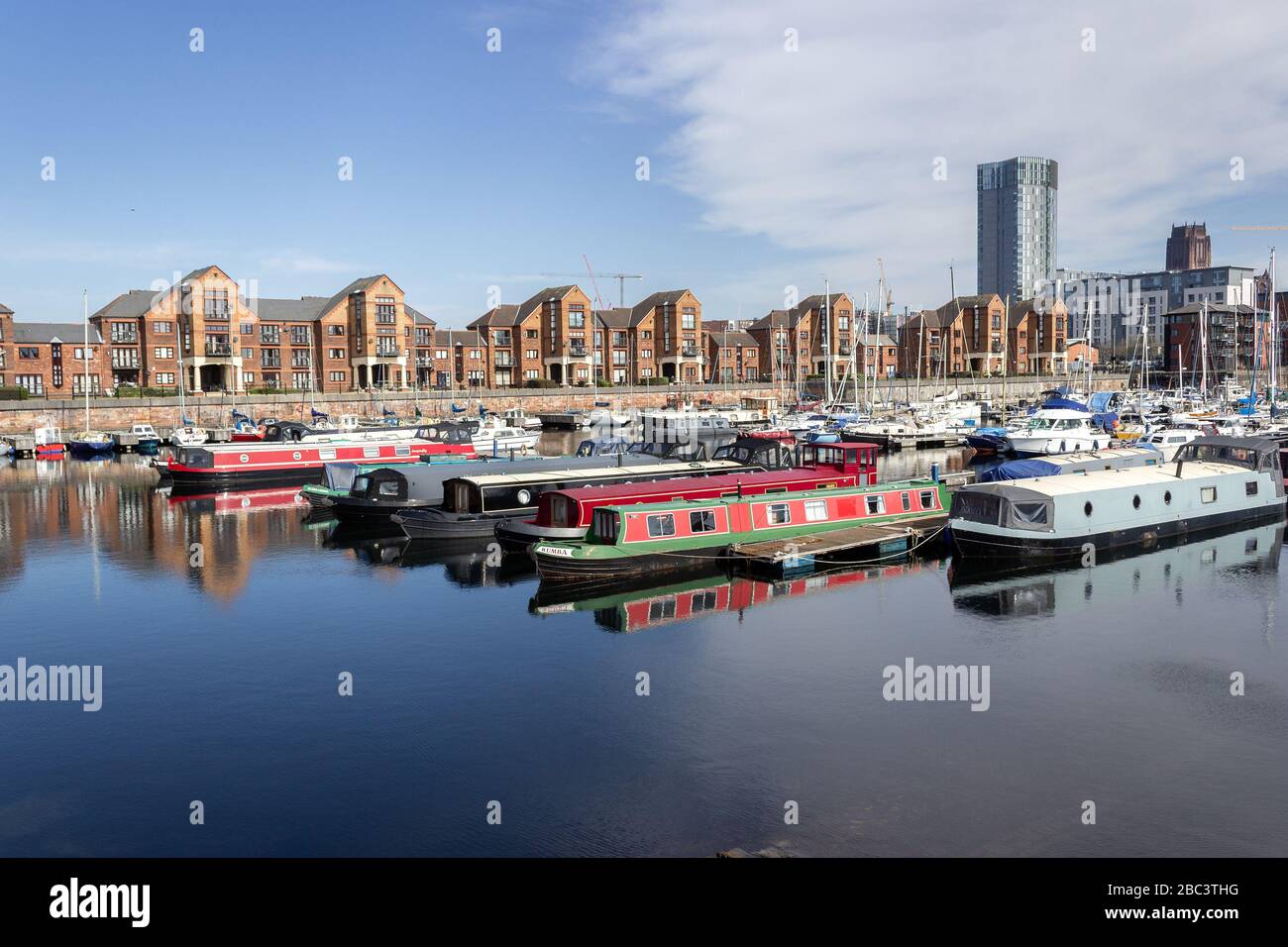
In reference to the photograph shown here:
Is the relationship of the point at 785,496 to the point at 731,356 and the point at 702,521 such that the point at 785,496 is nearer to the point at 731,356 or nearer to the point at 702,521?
the point at 702,521

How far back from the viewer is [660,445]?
209ft

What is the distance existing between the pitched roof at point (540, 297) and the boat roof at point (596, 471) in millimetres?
96419

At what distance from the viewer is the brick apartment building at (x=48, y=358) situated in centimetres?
11419

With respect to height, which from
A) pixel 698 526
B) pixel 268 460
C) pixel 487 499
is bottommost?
pixel 698 526

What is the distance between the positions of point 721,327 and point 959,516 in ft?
498

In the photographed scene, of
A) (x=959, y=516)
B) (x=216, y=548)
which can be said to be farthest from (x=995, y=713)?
(x=216, y=548)

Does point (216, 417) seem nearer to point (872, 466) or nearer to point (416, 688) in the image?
point (872, 466)

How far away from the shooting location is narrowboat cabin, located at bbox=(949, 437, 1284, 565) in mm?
39188

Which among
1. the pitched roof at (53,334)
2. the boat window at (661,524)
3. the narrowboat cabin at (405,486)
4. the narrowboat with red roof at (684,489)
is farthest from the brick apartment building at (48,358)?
the boat window at (661,524)

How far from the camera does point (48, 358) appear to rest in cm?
11694

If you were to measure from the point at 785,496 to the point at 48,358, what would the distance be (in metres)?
106

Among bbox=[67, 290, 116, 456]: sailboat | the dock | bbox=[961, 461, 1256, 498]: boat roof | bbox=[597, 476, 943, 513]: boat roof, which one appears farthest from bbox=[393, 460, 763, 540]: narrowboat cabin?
bbox=[67, 290, 116, 456]: sailboat

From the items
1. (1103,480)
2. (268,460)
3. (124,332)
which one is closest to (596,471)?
(1103,480)
